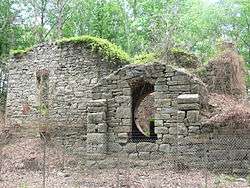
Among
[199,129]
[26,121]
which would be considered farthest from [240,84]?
[26,121]

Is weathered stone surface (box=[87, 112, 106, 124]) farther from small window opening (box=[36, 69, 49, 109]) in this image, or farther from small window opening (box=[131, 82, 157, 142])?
small window opening (box=[36, 69, 49, 109])

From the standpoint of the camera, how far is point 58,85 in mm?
15828

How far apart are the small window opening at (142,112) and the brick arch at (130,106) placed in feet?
1.99

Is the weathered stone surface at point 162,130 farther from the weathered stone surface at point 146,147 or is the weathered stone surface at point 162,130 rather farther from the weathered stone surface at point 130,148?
the weathered stone surface at point 130,148

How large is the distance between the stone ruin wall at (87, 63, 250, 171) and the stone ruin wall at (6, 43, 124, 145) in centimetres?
251

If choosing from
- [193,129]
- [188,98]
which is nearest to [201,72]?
[188,98]

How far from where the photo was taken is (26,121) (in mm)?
16344

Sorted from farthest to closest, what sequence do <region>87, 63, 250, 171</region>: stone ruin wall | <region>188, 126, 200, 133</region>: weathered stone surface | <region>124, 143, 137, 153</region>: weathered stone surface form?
<region>124, 143, 137, 153</region>: weathered stone surface
<region>188, 126, 200, 133</region>: weathered stone surface
<region>87, 63, 250, 171</region>: stone ruin wall

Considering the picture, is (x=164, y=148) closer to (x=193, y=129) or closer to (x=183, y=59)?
(x=193, y=129)

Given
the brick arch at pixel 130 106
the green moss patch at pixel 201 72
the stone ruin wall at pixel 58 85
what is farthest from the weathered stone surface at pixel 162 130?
the green moss patch at pixel 201 72

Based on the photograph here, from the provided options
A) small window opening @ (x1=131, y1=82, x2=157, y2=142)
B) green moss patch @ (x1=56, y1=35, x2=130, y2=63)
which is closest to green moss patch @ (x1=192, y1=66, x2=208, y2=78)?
small window opening @ (x1=131, y1=82, x2=157, y2=142)

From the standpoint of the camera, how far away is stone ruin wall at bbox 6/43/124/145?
1487 centimetres

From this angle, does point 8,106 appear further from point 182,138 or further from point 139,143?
point 182,138

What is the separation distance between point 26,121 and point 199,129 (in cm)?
795
